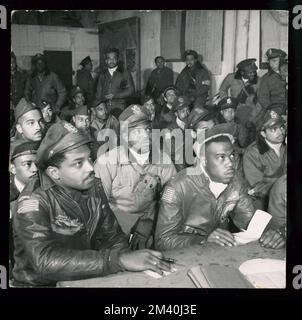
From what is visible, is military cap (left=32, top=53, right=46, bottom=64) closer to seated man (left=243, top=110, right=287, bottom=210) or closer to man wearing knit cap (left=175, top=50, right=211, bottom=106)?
man wearing knit cap (left=175, top=50, right=211, bottom=106)

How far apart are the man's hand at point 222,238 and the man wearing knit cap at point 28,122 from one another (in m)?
1.41

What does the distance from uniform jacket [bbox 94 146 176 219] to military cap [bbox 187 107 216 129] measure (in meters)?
0.33

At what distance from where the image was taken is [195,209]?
13.0ft

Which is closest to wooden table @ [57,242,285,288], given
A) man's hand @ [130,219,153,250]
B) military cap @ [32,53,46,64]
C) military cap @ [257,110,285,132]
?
man's hand @ [130,219,153,250]

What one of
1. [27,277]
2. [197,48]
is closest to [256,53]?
[197,48]

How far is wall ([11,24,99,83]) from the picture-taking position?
390 cm

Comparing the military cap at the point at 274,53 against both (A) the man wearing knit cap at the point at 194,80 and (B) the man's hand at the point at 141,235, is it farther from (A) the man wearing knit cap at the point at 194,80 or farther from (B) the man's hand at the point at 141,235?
(B) the man's hand at the point at 141,235

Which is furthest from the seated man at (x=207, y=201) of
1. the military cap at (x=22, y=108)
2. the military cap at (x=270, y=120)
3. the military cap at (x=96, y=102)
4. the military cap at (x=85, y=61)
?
→ the military cap at (x=22, y=108)

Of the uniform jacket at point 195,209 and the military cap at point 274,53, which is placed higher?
the military cap at point 274,53

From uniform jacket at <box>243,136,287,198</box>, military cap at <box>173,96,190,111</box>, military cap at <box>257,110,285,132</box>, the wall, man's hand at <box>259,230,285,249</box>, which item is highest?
the wall

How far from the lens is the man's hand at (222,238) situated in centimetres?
393

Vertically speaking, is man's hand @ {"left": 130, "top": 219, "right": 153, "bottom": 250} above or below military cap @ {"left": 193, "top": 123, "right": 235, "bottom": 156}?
below

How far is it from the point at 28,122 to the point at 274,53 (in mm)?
1813
